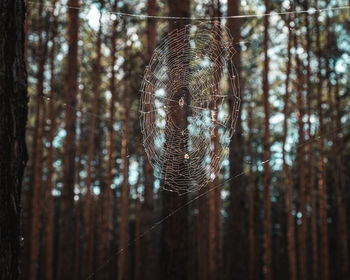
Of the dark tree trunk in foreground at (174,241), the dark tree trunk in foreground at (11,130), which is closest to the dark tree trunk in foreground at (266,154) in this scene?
the dark tree trunk in foreground at (174,241)

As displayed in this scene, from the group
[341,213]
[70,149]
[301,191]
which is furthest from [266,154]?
[70,149]

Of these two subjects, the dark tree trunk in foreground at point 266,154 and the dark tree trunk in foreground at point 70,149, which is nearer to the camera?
the dark tree trunk in foreground at point 70,149

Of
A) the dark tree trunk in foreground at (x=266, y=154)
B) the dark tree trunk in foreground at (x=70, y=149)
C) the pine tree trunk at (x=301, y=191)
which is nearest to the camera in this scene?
the dark tree trunk in foreground at (x=70, y=149)

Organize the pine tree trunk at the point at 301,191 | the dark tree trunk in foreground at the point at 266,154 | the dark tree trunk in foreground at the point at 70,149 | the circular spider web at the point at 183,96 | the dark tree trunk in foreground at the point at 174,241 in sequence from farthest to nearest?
the pine tree trunk at the point at 301,191, the dark tree trunk in foreground at the point at 266,154, the dark tree trunk in foreground at the point at 70,149, the dark tree trunk in foreground at the point at 174,241, the circular spider web at the point at 183,96

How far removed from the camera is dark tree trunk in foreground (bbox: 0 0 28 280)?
6.37ft

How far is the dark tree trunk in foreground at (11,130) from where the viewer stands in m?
1.94

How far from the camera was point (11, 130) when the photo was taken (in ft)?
6.48

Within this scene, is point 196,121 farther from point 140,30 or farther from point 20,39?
point 140,30

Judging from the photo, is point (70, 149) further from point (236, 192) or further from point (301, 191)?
point (301, 191)

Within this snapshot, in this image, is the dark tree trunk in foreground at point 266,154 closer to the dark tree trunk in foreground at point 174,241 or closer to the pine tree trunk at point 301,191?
the pine tree trunk at point 301,191

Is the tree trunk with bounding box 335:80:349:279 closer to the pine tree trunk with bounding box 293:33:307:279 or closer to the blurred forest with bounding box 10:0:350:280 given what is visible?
the blurred forest with bounding box 10:0:350:280

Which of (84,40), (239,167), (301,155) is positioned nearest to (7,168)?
(239,167)

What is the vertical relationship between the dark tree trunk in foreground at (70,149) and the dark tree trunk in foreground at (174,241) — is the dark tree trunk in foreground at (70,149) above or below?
above

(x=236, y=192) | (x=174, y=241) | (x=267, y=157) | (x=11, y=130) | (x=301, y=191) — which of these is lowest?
(x=174, y=241)
